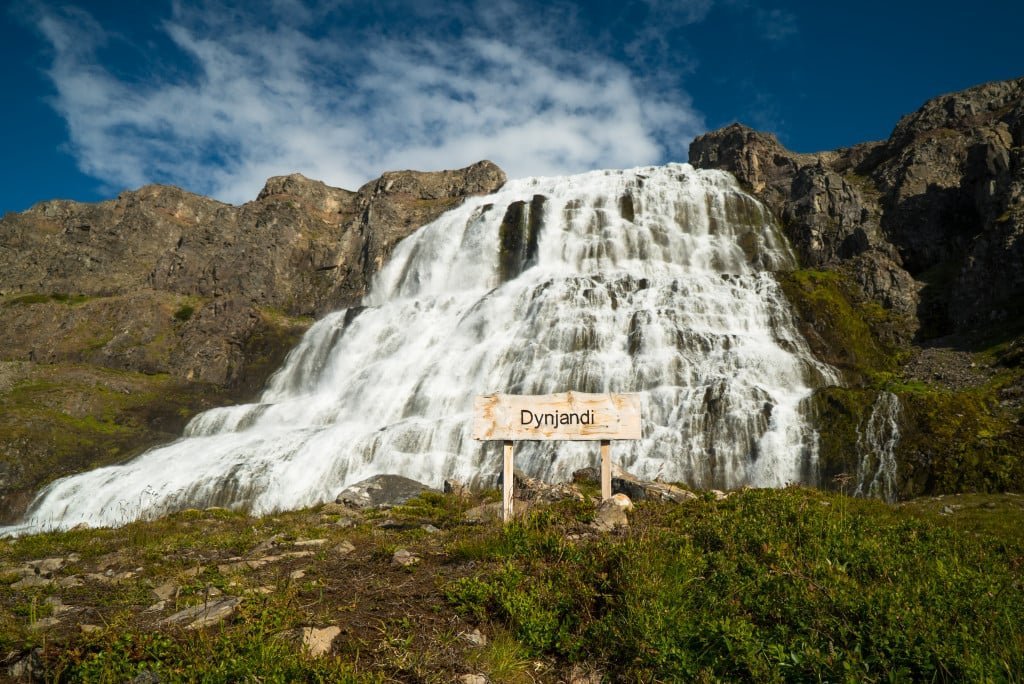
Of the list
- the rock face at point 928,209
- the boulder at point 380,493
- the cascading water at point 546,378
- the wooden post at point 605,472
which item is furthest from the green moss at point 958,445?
the rock face at point 928,209

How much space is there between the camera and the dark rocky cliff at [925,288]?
51.7 ft

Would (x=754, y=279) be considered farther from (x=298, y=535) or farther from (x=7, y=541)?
(x=7, y=541)

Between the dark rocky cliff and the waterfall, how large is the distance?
0.20m

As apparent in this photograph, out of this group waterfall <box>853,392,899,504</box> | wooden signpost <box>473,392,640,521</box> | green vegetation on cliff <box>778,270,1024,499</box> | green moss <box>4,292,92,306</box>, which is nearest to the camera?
wooden signpost <box>473,392,640,521</box>

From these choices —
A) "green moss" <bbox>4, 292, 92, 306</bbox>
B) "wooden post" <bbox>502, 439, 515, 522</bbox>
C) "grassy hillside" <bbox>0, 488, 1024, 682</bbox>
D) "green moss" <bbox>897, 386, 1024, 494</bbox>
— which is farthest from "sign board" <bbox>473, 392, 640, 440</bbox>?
"green moss" <bbox>4, 292, 92, 306</bbox>

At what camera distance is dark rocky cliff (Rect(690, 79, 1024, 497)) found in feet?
51.7

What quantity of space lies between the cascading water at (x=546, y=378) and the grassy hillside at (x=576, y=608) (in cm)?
1155

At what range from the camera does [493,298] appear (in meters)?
33.0

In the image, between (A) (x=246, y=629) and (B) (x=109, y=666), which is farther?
(A) (x=246, y=629)

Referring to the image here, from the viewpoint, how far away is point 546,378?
22.9 meters

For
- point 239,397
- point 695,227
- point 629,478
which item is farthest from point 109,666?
point 695,227

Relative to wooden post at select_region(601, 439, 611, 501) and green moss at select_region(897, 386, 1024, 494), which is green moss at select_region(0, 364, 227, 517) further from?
green moss at select_region(897, 386, 1024, 494)

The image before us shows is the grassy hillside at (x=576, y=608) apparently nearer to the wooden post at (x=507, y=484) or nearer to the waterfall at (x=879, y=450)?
the wooden post at (x=507, y=484)

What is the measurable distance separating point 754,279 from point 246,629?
29.7 meters
